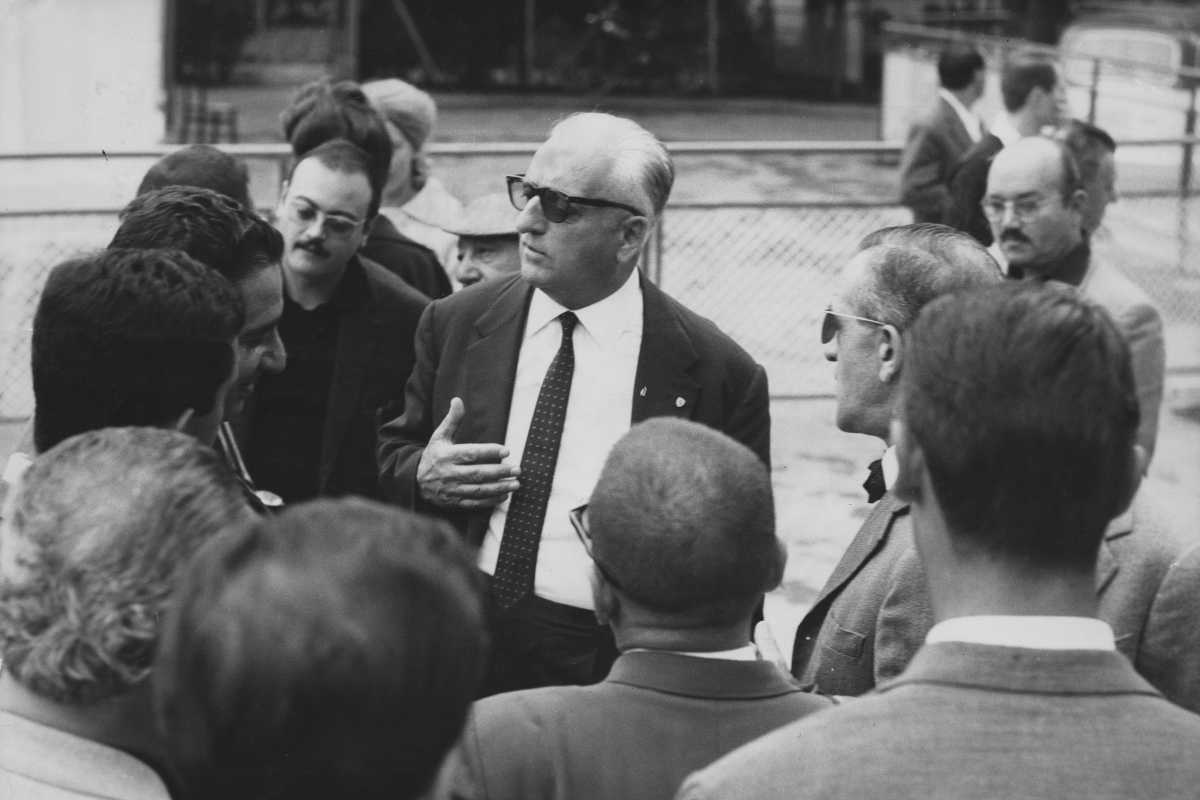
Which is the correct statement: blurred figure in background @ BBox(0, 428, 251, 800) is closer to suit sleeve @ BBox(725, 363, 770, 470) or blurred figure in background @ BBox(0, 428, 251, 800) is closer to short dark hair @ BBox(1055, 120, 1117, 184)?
suit sleeve @ BBox(725, 363, 770, 470)

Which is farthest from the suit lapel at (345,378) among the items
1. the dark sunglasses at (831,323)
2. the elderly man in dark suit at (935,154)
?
the elderly man in dark suit at (935,154)

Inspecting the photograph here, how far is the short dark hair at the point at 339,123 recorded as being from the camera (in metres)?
5.76

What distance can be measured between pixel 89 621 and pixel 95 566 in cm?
6

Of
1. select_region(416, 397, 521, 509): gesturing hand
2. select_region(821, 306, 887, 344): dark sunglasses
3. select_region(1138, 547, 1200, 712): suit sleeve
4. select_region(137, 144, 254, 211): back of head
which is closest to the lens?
select_region(1138, 547, 1200, 712): suit sleeve

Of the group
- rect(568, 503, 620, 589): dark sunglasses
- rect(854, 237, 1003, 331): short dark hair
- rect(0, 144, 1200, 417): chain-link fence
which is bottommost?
rect(0, 144, 1200, 417): chain-link fence

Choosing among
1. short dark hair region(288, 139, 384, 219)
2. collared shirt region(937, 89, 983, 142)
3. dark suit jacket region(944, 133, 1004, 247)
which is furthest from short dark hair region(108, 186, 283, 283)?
collared shirt region(937, 89, 983, 142)

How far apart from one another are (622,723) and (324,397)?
243 cm

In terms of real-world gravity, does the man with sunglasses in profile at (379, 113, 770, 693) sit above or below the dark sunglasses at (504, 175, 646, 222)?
below

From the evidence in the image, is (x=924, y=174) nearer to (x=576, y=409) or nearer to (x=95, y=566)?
(x=576, y=409)

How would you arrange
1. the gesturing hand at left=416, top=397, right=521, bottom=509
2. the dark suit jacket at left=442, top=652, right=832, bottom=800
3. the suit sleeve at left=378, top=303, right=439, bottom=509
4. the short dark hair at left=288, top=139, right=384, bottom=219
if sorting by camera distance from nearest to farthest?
the dark suit jacket at left=442, top=652, right=832, bottom=800 < the gesturing hand at left=416, top=397, right=521, bottom=509 < the suit sleeve at left=378, top=303, right=439, bottom=509 < the short dark hair at left=288, top=139, right=384, bottom=219

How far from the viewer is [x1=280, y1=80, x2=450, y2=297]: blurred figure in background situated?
5613 millimetres

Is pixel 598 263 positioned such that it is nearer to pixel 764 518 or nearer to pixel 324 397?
pixel 324 397

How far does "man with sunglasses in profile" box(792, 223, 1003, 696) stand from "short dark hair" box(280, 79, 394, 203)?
2302mm

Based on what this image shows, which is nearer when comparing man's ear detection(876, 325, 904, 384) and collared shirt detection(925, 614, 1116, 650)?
collared shirt detection(925, 614, 1116, 650)
